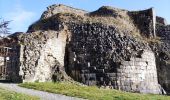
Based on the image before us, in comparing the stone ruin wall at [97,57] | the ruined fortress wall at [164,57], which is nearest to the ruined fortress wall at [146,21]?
the ruined fortress wall at [164,57]

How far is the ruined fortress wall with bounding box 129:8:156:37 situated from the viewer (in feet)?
116

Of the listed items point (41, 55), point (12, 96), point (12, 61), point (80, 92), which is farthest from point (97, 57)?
point (12, 96)

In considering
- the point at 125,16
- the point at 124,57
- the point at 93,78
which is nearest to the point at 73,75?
the point at 93,78

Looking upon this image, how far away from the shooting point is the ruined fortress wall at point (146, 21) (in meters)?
35.4

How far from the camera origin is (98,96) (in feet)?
69.3

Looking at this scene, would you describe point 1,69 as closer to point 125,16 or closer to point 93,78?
point 93,78

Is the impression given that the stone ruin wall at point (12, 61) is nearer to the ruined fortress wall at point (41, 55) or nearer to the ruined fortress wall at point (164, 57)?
the ruined fortress wall at point (41, 55)

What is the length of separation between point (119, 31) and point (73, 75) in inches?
186

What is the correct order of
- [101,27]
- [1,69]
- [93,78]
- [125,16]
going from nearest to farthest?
[1,69], [93,78], [101,27], [125,16]

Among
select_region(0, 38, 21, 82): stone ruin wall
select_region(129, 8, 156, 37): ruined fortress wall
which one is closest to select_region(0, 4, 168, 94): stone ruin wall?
select_region(0, 38, 21, 82): stone ruin wall

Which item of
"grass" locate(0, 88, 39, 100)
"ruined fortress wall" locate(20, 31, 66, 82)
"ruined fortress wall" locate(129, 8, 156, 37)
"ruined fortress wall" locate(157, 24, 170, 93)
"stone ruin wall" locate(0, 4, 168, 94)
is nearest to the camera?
"grass" locate(0, 88, 39, 100)

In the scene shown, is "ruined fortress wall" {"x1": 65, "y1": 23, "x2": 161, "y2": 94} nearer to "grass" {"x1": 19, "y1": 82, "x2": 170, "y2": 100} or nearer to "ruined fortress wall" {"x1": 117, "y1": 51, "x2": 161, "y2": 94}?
"ruined fortress wall" {"x1": 117, "y1": 51, "x2": 161, "y2": 94}

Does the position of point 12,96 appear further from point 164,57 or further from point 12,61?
point 164,57

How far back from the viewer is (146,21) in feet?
117
